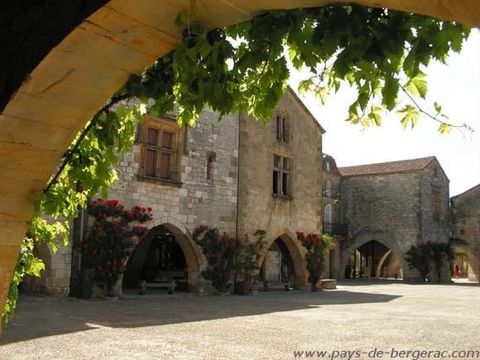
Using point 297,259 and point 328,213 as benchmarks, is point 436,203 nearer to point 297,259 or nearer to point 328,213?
point 328,213

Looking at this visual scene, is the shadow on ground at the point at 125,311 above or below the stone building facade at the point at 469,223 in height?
below

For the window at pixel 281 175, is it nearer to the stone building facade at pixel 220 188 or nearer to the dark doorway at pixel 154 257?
the stone building facade at pixel 220 188

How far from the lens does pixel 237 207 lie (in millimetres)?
14977

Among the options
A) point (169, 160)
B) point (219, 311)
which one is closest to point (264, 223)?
point (169, 160)

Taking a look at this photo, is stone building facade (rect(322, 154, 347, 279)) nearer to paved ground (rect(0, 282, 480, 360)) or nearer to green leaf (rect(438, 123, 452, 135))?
paved ground (rect(0, 282, 480, 360))

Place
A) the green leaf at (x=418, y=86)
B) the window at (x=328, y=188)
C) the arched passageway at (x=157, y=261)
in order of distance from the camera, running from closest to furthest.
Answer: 1. the green leaf at (x=418, y=86)
2. the arched passageway at (x=157, y=261)
3. the window at (x=328, y=188)

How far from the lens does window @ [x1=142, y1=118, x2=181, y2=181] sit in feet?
42.3

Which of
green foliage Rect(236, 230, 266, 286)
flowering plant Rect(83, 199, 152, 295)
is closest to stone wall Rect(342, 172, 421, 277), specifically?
green foliage Rect(236, 230, 266, 286)

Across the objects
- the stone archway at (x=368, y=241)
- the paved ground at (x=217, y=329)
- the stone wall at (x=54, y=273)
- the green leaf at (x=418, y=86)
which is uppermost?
the stone archway at (x=368, y=241)

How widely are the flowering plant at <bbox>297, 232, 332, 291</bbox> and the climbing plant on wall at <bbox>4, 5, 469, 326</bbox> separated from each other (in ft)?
48.3

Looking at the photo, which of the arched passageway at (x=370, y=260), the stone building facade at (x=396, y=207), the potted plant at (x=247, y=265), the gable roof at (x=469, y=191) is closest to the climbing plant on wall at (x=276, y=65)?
the potted plant at (x=247, y=265)

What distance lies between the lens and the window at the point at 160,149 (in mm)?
12898

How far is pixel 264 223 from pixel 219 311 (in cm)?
600

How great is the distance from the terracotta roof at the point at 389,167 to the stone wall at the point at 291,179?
12.3 metres
